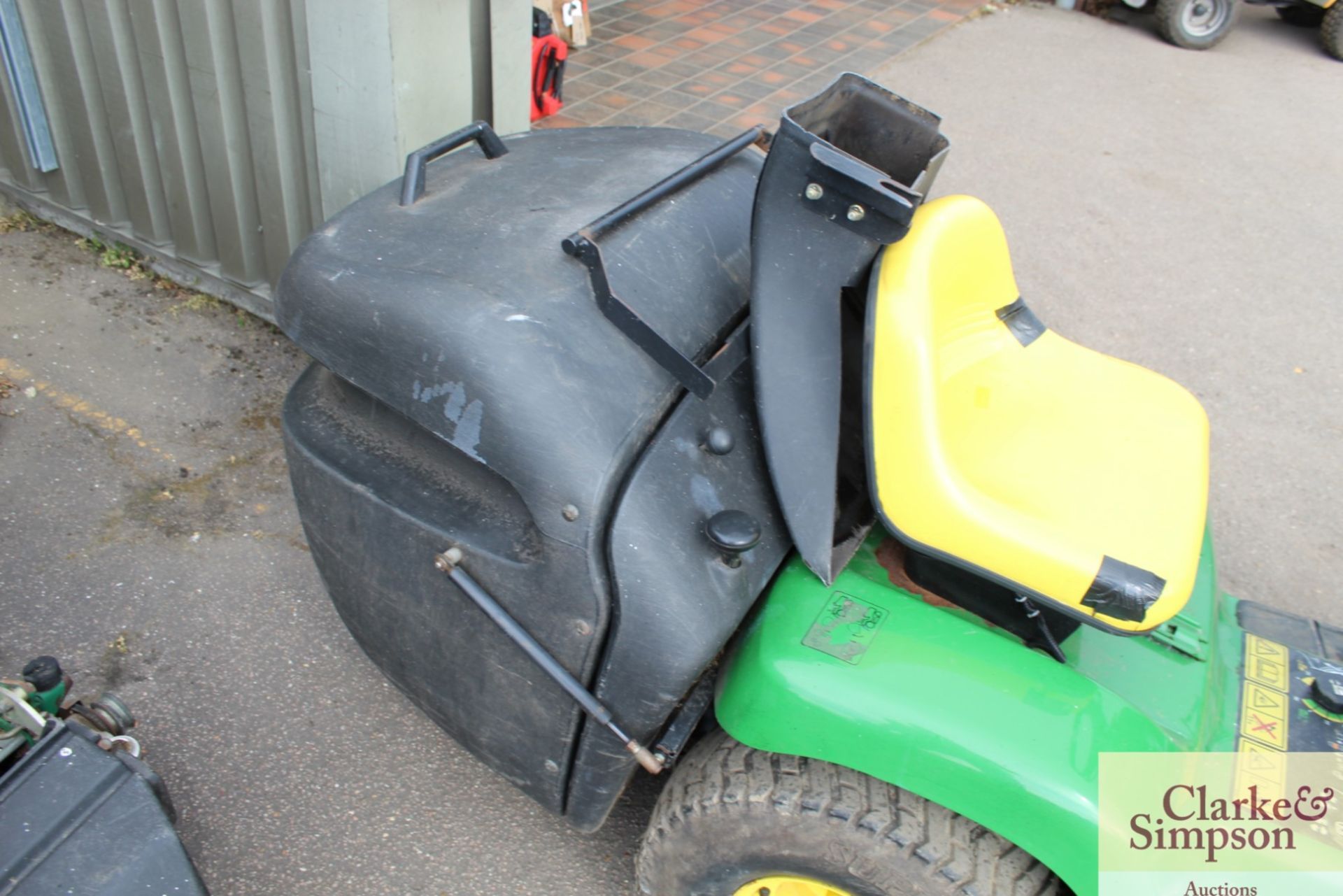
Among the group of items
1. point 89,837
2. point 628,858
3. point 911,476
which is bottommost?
point 628,858

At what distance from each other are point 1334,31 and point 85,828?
8710 millimetres

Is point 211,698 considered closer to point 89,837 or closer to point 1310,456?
point 89,837

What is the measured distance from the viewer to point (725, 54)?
6.00 m

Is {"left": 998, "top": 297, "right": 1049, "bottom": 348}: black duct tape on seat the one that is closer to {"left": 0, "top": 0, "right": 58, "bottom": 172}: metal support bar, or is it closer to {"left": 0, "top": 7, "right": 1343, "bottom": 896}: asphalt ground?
{"left": 0, "top": 7, "right": 1343, "bottom": 896}: asphalt ground

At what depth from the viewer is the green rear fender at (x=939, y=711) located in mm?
1446

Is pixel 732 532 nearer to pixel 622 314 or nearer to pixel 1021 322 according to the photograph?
pixel 622 314

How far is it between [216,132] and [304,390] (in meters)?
1.58

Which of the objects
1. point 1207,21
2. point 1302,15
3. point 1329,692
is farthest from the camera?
point 1302,15


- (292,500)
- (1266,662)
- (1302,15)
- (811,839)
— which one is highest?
(1266,662)

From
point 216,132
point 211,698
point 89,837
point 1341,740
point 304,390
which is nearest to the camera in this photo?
point 89,837

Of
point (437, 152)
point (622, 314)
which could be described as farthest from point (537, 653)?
point (437, 152)

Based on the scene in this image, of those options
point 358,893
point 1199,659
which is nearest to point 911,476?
point 1199,659

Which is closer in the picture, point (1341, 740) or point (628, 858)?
point (1341, 740)

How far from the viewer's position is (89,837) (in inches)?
61.1
